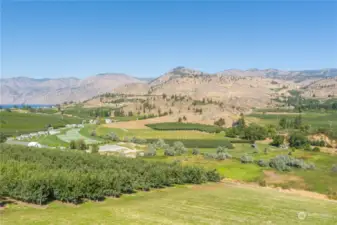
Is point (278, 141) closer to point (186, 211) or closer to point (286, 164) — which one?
point (286, 164)

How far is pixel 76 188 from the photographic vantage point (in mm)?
36906

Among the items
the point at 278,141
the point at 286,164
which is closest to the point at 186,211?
the point at 286,164

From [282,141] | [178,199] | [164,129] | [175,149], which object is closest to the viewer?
[178,199]

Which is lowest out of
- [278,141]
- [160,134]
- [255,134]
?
[278,141]

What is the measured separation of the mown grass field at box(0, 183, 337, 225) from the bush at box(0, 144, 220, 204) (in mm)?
1346

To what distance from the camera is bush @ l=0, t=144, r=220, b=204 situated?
3472 centimetres

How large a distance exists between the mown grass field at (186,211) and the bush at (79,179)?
4.42 ft

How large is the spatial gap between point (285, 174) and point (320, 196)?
15317mm

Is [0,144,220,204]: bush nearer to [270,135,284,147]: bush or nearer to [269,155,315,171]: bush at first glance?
[269,155,315,171]: bush

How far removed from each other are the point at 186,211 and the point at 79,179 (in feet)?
45.0

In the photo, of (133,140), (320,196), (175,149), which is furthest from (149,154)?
(320,196)

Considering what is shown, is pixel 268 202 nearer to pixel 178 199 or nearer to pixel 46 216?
pixel 178 199

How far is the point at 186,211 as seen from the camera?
113ft

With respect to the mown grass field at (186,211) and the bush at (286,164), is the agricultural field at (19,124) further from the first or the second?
the mown grass field at (186,211)
